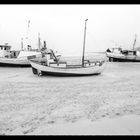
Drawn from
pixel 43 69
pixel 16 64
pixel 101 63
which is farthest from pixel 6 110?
pixel 16 64

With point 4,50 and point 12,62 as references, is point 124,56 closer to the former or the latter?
point 12,62

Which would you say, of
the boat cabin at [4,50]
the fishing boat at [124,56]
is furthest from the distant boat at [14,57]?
the fishing boat at [124,56]

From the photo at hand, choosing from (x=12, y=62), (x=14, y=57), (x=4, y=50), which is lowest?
(x=12, y=62)

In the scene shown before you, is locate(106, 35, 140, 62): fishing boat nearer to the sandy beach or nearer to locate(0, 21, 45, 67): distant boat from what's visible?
locate(0, 21, 45, 67): distant boat

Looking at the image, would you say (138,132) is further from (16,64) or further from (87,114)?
(16,64)

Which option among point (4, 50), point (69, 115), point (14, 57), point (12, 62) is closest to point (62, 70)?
point (69, 115)

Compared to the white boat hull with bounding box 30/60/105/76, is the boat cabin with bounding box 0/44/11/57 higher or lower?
higher

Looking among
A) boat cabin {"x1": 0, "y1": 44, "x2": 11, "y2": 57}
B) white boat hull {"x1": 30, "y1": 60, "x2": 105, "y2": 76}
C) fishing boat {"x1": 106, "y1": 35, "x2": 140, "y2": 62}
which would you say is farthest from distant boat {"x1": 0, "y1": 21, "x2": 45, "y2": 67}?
fishing boat {"x1": 106, "y1": 35, "x2": 140, "y2": 62}

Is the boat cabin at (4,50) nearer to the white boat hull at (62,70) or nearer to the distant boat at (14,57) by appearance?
the distant boat at (14,57)

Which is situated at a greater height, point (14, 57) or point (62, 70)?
point (14, 57)

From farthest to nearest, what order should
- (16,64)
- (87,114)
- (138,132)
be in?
(16,64)
(87,114)
(138,132)

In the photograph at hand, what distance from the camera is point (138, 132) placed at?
223 inches

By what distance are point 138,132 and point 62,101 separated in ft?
16.5
